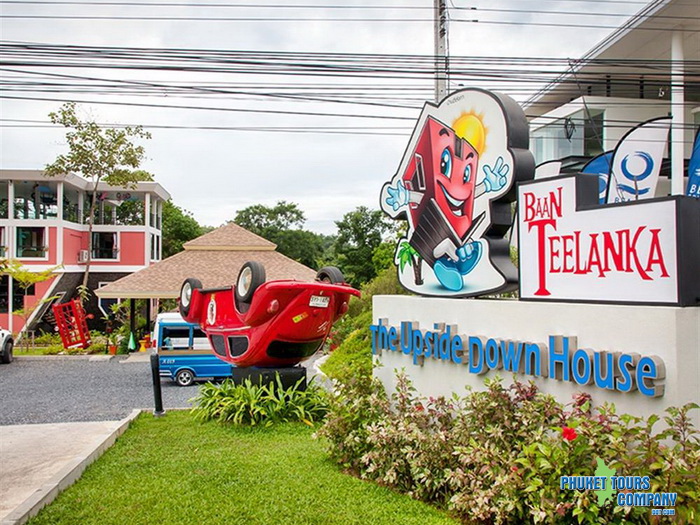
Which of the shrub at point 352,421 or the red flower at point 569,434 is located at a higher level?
the red flower at point 569,434

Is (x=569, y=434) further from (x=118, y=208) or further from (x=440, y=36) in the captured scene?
(x=118, y=208)

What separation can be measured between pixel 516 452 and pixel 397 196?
15.1 feet

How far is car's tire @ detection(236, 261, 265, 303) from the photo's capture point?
10.8 metres

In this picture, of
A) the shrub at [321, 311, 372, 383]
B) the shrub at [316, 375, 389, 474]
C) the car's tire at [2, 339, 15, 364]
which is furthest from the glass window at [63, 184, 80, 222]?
the shrub at [316, 375, 389, 474]

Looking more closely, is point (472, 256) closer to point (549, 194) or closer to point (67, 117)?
point (549, 194)

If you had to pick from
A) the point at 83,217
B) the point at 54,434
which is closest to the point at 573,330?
the point at 54,434

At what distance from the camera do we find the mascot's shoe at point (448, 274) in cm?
783

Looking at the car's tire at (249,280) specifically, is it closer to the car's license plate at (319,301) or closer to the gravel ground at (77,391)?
the car's license plate at (319,301)

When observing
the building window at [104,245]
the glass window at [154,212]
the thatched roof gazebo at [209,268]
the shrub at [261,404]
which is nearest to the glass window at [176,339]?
the thatched roof gazebo at [209,268]

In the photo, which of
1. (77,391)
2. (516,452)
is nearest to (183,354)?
(77,391)

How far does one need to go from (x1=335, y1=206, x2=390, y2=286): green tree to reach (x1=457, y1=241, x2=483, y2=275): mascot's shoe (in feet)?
106

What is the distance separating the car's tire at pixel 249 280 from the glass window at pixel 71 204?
25.1 m

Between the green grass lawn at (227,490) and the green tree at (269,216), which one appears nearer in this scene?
the green grass lawn at (227,490)

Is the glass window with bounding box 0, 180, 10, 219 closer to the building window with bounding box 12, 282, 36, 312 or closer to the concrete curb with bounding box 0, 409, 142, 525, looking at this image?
the building window with bounding box 12, 282, 36, 312
